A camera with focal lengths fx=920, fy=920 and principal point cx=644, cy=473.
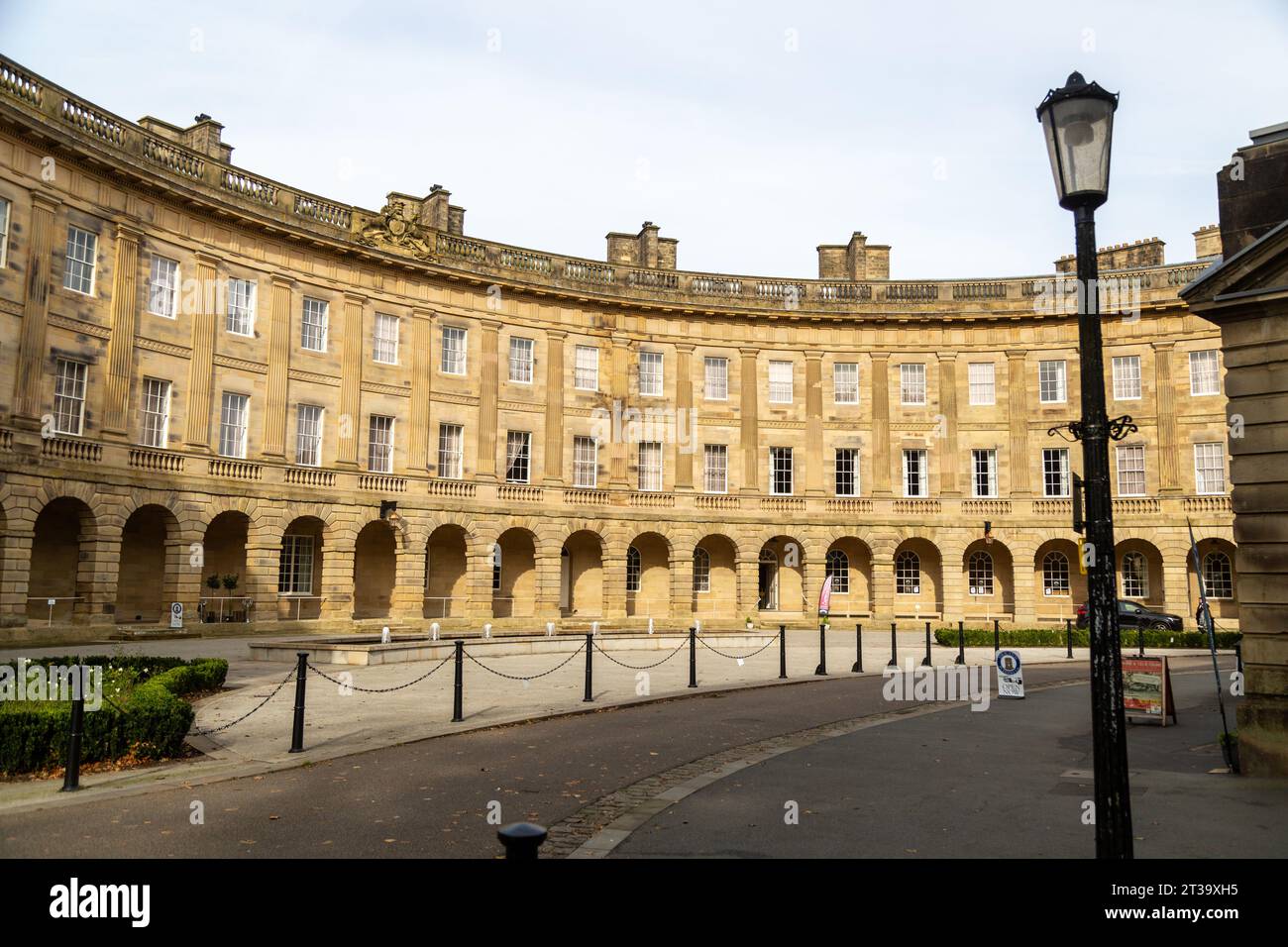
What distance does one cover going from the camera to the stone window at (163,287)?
3041cm

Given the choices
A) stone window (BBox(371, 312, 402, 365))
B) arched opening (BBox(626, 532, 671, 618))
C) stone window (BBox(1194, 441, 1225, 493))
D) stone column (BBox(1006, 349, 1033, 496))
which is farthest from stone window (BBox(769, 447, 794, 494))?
stone window (BBox(1194, 441, 1225, 493))

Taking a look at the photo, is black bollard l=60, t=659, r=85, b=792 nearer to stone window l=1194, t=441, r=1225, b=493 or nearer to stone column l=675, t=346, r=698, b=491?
stone column l=675, t=346, r=698, b=491

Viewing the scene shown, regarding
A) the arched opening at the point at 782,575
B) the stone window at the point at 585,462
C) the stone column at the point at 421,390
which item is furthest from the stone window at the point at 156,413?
A: the arched opening at the point at 782,575

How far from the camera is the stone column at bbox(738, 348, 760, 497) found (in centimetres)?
4291

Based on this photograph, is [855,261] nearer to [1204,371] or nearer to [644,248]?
[644,248]

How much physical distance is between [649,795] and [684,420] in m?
33.8

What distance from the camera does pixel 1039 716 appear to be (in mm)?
15422

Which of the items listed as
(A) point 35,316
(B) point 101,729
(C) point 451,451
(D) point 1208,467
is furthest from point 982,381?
(B) point 101,729

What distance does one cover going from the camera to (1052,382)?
43375mm

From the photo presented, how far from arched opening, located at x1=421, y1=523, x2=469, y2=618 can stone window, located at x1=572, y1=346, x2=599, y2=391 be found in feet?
28.2

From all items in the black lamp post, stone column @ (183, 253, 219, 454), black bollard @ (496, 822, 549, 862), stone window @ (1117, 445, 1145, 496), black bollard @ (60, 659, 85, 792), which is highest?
stone column @ (183, 253, 219, 454)

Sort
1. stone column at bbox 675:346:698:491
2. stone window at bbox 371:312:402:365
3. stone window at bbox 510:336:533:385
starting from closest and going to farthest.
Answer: stone window at bbox 371:312:402:365, stone window at bbox 510:336:533:385, stone column at bbox 675:346:698:491

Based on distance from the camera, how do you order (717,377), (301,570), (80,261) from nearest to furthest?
(80,261) → (301,570) → (717,377)
